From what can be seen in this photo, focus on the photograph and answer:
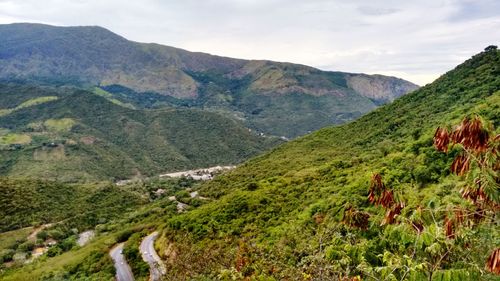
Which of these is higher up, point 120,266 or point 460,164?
point 460,164

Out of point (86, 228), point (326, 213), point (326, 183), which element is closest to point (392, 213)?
point (326, 213)

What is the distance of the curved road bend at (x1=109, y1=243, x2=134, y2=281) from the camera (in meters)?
56.4

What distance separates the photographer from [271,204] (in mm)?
50375

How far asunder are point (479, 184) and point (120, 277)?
2186 inches

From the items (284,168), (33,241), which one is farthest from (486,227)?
(33,241)

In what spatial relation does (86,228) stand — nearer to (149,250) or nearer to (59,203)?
(59,203)

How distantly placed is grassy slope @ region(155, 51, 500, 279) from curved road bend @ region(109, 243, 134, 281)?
6.61 meters

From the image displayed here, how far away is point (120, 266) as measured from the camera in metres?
60.3

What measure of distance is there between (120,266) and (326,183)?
31.3 meters

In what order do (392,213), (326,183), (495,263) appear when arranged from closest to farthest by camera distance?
(495,263) → (392,213) → (326,183)

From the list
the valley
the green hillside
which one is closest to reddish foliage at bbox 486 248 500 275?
the valley

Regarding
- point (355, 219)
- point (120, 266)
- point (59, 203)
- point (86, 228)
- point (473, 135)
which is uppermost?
point (473, 135)

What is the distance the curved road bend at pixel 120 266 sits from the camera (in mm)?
56425

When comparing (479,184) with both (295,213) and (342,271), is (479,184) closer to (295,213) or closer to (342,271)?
(342,271)
